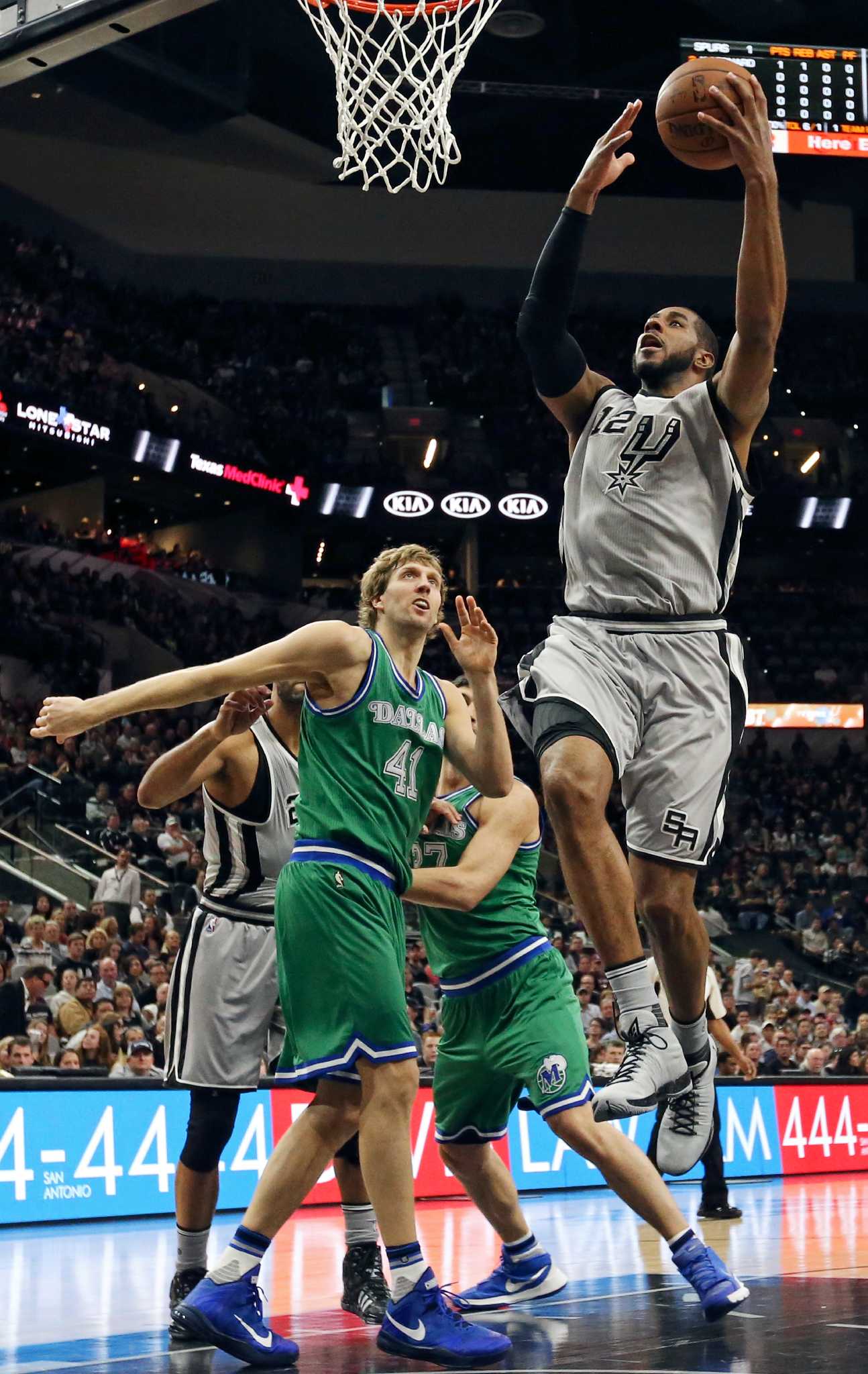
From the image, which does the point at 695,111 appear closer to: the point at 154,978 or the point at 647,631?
the point at 647,631

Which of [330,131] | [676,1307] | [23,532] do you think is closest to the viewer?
[676,1307]

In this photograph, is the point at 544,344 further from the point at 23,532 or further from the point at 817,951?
the point at 23,532

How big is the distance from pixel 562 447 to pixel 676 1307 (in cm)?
2449

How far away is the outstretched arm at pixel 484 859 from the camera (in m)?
5.80

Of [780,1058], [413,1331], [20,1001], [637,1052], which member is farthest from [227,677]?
[780,1058]

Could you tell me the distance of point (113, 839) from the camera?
17422mm

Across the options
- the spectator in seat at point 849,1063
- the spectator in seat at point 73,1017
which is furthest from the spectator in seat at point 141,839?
the spectator in seat at point 849,1063

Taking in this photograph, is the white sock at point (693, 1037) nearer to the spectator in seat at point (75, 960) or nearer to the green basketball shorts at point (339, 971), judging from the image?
the green basketball shorts at point (339, 971)

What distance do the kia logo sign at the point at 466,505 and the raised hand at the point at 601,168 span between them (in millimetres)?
23919

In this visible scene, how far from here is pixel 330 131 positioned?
27.5m

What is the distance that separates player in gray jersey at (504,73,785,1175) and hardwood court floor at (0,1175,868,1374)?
74 centimetres

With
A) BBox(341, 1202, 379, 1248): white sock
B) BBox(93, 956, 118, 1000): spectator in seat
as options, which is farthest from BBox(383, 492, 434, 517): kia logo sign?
BBox(341, 1202, 379, 1248): white sock

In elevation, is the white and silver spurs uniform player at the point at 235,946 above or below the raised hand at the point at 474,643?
below

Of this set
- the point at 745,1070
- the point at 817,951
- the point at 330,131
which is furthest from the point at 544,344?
the point at 330,131
